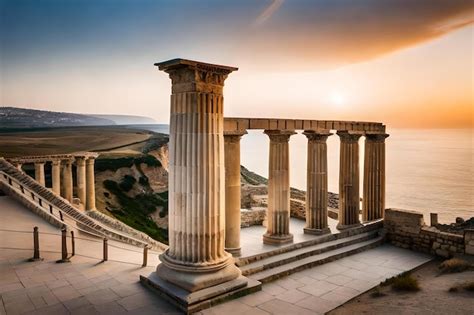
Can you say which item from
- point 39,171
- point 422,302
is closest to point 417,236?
point 422,302

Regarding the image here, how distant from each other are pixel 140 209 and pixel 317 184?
32758mm

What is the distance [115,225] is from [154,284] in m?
18.3

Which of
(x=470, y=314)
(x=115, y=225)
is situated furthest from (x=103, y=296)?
(x=115, y=225)

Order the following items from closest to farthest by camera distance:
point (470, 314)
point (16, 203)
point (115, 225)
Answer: point (470, 314)
point (16, 203)
point (115, 225)

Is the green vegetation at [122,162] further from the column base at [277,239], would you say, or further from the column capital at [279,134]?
the column capital at [279,134]

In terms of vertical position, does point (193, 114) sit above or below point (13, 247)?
above

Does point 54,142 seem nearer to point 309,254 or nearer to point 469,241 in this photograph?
point 309,254

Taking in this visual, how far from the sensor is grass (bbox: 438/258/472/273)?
35.6 ft

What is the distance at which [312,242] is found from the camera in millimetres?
12539

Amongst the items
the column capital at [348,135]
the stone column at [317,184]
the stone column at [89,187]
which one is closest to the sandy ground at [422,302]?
the stone column at [317,184]

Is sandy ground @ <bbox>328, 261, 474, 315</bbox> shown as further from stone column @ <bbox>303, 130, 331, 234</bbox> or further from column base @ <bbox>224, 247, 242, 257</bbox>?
stone column @ <bbox>303, 130, 331, 234</bbox>

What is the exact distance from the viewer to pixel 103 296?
817cm

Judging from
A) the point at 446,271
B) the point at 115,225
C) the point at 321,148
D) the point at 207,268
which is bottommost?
the point at 115,225

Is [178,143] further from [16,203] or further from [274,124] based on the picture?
[16,203]
